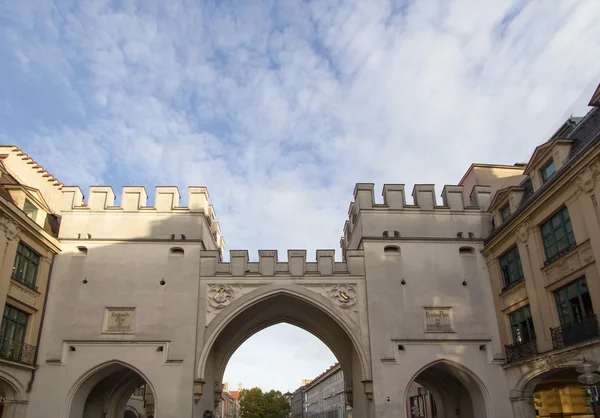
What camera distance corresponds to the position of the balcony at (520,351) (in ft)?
58.9

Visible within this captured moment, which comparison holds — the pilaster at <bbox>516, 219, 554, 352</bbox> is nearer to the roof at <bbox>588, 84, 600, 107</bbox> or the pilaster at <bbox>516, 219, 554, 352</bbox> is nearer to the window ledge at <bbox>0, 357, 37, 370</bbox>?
the roof at <bbox>588, 84, 600, 107</bbox>

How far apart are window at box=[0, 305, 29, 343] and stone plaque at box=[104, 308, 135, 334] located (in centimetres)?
295

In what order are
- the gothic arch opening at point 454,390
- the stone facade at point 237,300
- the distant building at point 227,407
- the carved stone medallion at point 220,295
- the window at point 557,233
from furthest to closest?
the distant building at point 227,407 → the carved stone medallion at point 220,295 → the gothic arch opening at point 454,390 → the stone facade at point 237,300 → the window at point 557,233

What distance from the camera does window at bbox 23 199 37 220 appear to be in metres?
20.0

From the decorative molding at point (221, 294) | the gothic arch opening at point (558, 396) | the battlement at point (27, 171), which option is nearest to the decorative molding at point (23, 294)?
the battlement at point (27, 171)

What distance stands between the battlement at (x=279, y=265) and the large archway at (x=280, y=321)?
828 millimetres

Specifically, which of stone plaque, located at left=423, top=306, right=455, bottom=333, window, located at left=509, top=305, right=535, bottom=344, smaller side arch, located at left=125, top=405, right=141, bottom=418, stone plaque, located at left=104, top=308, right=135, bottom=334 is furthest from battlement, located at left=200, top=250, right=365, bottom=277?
smaller side arch, located at left=125, top=405, right=141, bottom=418

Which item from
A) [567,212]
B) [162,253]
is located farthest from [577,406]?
[162,253]

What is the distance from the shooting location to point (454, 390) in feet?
77.0

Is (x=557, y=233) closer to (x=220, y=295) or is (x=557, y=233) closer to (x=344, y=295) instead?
(x=344, y=295)

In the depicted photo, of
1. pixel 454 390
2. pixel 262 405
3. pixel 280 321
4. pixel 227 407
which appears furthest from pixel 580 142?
pixel 227 407

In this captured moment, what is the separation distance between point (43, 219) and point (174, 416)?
968 centimetres

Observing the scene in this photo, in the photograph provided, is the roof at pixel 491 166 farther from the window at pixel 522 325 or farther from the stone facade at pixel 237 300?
the window at pixel 522 325

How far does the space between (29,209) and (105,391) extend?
920cm
